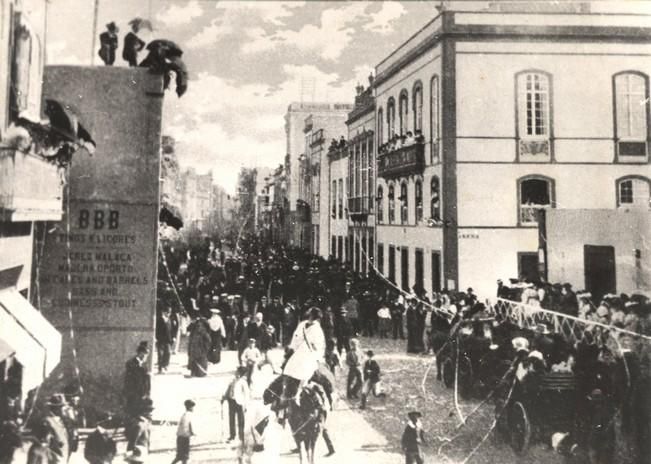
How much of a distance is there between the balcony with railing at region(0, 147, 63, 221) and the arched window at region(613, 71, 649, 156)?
26.6 feet

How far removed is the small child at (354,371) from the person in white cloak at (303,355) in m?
0.50

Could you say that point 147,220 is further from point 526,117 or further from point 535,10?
point 535,10

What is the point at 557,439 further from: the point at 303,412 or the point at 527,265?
the point at 527,265

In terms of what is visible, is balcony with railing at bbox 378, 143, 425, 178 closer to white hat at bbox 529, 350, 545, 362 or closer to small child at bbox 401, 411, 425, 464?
white hat at bbox 529, 350, 545, 362

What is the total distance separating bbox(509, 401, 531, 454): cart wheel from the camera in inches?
236

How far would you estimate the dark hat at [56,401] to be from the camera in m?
5.59

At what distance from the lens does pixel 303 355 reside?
6750mm

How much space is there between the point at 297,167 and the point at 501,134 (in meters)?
3.94

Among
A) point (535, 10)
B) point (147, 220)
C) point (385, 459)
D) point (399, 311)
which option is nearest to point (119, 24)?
point (147, 220)

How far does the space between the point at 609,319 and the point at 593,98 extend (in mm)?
3590

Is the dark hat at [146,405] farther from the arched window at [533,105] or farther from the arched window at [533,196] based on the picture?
the arched window at [533,105]

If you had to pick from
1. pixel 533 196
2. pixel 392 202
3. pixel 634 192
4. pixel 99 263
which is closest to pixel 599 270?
pixel 634 192

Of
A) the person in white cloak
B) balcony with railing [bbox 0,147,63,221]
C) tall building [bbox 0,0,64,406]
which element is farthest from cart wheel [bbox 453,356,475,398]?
balcony with railing [bbox 0,147,63,221]

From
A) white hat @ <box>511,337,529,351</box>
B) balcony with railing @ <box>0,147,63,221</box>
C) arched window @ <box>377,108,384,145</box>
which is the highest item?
arched window @ <box>377,108,384,145</box>
